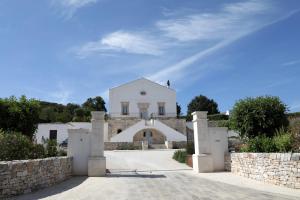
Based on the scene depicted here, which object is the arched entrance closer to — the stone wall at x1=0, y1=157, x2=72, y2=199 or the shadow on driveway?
the stone wall at x1=0, y1=157, x2=72, y2=199

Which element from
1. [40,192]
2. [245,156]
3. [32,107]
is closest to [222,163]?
[245,156]

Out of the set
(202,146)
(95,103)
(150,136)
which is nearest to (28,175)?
(202,146)

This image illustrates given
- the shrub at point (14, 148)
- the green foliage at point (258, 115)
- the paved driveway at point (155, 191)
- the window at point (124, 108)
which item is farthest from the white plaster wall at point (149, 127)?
the paved driveway at point (155, 191)

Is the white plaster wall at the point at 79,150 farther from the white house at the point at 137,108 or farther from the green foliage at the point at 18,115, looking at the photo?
the white house at the point at 137,108

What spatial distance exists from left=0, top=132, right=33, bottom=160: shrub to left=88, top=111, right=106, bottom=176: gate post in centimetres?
277

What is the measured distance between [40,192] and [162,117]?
39.0 meters

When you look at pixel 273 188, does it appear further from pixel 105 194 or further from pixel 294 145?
pixel 105 194

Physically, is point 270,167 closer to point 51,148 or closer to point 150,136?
point 51,148

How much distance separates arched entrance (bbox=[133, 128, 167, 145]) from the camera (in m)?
42.5

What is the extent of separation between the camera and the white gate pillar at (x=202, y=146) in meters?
15.5

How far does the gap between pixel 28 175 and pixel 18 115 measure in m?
11.6

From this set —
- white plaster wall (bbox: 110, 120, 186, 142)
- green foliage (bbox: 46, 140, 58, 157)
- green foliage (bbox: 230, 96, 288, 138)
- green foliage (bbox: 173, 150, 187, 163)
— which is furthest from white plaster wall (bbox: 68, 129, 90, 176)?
white plaster wall (bbox: 110, 120, 186, 142)

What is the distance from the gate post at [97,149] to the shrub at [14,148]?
2769 millimetres

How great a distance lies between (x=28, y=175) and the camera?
10.0m
